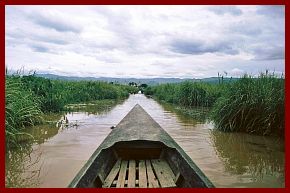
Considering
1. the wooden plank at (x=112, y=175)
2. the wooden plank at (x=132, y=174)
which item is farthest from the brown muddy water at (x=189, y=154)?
the wooden plank at (x=132, y=174)

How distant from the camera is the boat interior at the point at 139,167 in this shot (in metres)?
4.12

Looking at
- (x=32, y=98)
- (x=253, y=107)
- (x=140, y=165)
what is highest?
(x=32, y=98)

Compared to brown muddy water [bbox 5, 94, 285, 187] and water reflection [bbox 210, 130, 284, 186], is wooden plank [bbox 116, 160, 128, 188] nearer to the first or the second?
brown muddy water [bbox 5, 94, 285, 187]

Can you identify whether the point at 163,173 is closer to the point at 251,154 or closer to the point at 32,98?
the point at 251,154

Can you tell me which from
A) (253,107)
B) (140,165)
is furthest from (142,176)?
(253,107)

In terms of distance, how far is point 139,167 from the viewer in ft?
15.7

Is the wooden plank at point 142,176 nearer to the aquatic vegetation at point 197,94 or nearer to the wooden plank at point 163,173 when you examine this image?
the wooden plank at point 163,173

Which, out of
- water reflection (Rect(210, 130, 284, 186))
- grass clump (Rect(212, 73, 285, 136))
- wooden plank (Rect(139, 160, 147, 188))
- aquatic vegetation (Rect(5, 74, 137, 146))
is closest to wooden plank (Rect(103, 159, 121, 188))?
wooden plank (Rect(139, 160, 147, 188))

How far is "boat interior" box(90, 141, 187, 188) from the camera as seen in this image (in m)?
4.12

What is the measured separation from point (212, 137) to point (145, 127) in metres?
2.62

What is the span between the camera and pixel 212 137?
26.3 ft

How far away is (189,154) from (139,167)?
1.79 meters

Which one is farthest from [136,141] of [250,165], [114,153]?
[250,165]

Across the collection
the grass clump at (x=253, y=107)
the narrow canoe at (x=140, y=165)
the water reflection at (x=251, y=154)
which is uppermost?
the grass clump at (x=253, y=107)
